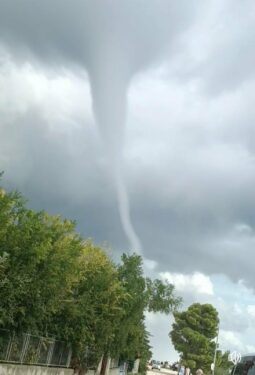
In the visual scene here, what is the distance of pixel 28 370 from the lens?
89.6 ft

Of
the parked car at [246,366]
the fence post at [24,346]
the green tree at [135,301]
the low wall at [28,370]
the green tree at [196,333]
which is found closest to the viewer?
the parked car at [246,366]

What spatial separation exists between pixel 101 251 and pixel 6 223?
1490 centimetres

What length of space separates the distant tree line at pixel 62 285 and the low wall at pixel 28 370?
5.19ft

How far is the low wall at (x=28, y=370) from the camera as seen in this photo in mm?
24603

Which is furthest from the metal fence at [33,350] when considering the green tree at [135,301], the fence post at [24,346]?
the green tree at [135,301]

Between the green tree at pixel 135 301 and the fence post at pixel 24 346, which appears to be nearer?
the fence post at pixel 24 346

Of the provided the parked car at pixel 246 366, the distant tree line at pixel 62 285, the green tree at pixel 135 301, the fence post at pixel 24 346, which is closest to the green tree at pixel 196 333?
the green tree at pixel 135 301

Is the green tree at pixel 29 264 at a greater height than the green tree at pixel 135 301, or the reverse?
the green tree at pixel 135 301

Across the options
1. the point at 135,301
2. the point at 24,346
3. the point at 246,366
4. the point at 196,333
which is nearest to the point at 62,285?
the point at 24,346

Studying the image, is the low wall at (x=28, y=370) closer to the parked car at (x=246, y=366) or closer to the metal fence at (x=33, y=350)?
the metal fence at (x=33, y=350)

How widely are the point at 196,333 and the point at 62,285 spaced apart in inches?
3106

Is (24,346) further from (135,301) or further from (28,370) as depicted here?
(135,301)

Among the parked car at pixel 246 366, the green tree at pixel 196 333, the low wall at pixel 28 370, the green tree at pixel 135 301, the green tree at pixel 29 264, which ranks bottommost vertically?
the parked car at pixel 246 366

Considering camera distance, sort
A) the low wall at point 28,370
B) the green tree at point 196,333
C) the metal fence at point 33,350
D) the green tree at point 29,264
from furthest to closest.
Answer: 1. the green tree at point 196,333
2. the metal fence at point 33,350
3. the low wall at point 28,370
4. the green tree at point 29,264
